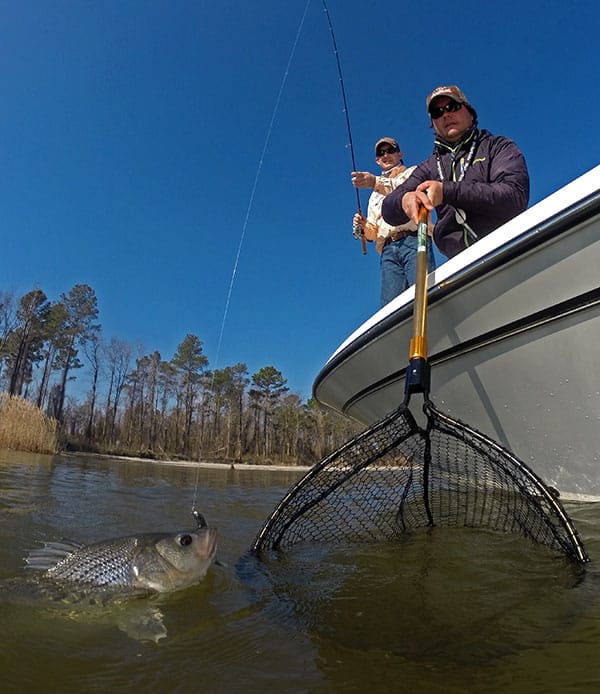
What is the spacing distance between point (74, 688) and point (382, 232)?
429cm

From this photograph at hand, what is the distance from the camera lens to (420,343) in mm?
2227

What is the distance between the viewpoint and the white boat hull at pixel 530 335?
2.32 metres

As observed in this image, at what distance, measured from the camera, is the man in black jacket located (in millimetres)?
2717

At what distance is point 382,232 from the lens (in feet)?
15.1

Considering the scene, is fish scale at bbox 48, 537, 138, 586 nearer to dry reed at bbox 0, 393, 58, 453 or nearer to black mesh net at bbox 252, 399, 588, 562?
black mesh net at bbox 252, 399, 588, 562

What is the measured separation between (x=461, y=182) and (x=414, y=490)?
1.98m

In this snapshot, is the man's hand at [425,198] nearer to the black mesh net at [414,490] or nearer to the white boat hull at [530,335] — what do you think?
the white boat hull at [530,335]

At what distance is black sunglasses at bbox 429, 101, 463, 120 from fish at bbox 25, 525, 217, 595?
9.87 feet

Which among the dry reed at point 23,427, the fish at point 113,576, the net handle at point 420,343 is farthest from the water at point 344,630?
the dry reed at point 23,427

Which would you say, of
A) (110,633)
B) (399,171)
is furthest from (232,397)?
(110,633)

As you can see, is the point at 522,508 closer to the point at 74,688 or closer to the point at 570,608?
the point at 570,608

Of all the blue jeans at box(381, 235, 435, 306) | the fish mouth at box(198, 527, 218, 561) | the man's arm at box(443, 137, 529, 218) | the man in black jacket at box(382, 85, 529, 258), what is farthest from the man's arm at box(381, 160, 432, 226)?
the fish mouth at box(198, 527, 218, 561)

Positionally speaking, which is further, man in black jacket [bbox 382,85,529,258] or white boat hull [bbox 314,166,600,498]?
man in black jacket [bbox 382,85,529,258]

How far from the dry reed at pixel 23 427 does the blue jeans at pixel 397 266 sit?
1575 centimetres
